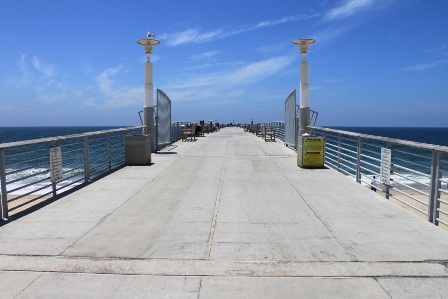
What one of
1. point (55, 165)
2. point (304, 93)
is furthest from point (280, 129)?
point (55, 165)

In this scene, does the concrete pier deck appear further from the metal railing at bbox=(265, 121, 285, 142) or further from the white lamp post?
the metal railing at bbox=(265, 121, 285, 142)

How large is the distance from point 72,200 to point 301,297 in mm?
5253

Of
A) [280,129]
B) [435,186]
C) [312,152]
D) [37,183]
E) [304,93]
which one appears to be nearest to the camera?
[435,186]

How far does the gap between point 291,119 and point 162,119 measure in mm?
5539

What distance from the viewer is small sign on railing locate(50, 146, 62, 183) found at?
7.74 metres

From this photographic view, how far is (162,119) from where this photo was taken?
1812 centimetres

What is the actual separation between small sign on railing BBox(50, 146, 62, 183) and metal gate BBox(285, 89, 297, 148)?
10411 mm

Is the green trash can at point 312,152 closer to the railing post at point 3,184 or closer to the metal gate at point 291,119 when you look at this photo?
the metal gate at point 291,119

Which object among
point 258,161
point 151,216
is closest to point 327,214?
point 151,216

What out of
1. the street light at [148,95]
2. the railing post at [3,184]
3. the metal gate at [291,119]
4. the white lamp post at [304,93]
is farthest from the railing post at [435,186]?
the street light at [148,95]

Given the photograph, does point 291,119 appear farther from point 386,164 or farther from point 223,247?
point 223,247

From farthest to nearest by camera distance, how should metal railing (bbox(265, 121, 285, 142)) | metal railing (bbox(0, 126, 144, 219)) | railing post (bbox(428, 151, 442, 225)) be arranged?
metal railing (bbox(265, 121, 285, 142))
metal railing (bbox(0, 126, 144, 219))
railing post (bbox(428, 151, 442, 225))

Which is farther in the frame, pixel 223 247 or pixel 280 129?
pixel 280 129

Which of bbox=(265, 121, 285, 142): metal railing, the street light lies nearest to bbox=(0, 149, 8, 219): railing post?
the street light
